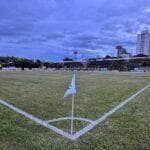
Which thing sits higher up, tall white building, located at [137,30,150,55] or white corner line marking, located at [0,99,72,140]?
tall white building, located at [137,30,150,55]

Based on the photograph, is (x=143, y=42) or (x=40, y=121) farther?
(x=143, y=42)

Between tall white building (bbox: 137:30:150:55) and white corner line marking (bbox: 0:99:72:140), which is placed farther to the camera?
tall white building (bbox: 137:30:150:55)

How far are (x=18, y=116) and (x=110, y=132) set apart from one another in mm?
2442

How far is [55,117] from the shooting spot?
23.8 ft

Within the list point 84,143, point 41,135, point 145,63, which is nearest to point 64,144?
point 84,143

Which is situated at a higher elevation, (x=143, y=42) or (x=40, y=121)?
(x=143, y=42)

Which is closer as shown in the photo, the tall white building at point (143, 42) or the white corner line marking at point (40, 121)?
the white corner line marking at point (40, 121)

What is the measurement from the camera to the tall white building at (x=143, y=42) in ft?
529

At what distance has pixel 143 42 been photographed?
166m

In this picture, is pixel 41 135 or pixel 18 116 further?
pixel 18 116

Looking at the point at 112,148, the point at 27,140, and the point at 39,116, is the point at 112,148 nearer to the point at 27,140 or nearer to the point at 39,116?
the point at 27,140

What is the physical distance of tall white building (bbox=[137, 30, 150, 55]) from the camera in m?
161

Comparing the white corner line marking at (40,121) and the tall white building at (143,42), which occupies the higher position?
the tall white building at (143,42)

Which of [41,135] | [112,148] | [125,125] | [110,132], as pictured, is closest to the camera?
[112,148]
